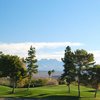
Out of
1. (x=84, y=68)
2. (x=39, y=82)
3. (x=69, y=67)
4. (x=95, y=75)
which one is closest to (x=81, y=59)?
(x=84, y=68)

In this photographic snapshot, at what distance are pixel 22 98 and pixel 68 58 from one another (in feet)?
58.3

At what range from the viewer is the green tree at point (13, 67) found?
285ft

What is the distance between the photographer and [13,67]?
86938 millimetres

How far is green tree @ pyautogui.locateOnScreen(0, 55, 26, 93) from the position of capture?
87000mm

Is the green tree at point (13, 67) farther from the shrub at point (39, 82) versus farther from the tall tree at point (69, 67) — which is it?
the shrub at point (39, 82)

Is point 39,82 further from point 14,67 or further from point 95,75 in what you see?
point 95,75

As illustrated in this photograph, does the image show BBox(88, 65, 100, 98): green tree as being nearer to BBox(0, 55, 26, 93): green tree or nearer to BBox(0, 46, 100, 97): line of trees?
BBox(0, 46, 100, 97): line of trees

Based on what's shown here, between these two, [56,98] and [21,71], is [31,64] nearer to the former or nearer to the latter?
[21,71]

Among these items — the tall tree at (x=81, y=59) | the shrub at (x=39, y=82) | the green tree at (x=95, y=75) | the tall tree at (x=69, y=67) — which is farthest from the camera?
the shrub at (x=39, y=82)

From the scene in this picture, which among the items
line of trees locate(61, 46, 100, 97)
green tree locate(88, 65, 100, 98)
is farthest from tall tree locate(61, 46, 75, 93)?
green tree locate(88, 65, 100, 98)

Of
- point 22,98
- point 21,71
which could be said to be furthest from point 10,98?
point 21,71

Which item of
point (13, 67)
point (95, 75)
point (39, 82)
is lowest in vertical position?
point (95, 75)

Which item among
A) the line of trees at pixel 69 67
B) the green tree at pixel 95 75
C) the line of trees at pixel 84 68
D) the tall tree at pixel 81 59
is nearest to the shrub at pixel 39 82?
the line of trees at pixel 69 67

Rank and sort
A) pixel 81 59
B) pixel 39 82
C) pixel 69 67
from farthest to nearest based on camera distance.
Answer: pixel 39 82 → pixel 69 67 → pixel 81 59
